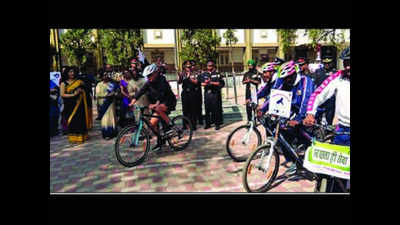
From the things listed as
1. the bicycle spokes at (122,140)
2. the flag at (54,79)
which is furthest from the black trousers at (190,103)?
the flag at (54,79)

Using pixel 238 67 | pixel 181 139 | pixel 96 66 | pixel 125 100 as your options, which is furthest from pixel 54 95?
pixel 238 67

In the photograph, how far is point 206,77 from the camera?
776cm

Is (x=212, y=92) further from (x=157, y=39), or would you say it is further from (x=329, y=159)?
(x=157, y=39)

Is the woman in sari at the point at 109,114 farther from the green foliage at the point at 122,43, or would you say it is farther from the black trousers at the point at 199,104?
the green foliage at the point at 122,43

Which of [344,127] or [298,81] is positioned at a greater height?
[298,81]

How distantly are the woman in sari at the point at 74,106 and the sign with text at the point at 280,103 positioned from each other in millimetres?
4782

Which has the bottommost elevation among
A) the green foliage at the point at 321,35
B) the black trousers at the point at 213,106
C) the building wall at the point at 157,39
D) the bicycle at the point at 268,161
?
the bicycle at the point at 268,161

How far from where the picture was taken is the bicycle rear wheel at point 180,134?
5.86 metres

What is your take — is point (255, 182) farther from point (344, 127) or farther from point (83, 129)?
point (83, 129)

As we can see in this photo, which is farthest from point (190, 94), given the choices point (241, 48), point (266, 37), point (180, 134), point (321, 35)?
point (266, 37)

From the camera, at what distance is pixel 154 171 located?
4.88 metres

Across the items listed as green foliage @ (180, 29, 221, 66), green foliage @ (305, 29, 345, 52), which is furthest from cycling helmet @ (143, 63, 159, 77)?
green foliage @ (180, 29, 221, 66)

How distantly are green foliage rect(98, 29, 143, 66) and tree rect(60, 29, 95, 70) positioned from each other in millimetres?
7518

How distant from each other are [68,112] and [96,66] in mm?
26446
